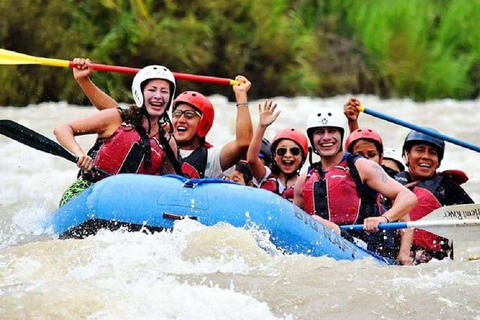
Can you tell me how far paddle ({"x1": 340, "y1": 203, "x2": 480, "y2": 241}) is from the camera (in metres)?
6.34

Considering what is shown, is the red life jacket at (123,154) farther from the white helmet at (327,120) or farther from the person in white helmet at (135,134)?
the white helmet at (327,120)

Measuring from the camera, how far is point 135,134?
6.43 m

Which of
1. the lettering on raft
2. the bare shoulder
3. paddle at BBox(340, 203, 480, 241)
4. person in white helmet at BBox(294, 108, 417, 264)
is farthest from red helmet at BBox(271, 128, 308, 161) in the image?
the lettering on raft

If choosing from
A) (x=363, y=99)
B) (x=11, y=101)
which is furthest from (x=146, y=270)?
(x=363, y=99)

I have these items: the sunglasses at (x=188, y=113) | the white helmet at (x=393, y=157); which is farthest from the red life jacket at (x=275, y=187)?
the white helmet at (x=393, y=157)

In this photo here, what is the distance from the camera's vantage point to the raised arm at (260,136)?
666 cm

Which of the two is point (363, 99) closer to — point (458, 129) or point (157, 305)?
point (458, 129)

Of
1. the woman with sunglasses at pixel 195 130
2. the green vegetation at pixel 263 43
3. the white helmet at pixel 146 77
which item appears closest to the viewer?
the white helmet at pixel 146 77

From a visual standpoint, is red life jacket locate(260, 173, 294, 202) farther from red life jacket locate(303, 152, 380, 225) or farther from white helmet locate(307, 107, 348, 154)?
white helmet locate(307, 107, 348, 154)

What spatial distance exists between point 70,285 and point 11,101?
10.6 metres

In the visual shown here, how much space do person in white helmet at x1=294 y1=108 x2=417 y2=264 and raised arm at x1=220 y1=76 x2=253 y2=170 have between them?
0.43 m

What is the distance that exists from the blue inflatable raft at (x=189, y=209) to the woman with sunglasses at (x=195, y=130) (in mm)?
1029

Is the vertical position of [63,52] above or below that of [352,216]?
above

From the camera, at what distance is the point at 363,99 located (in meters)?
18.9
